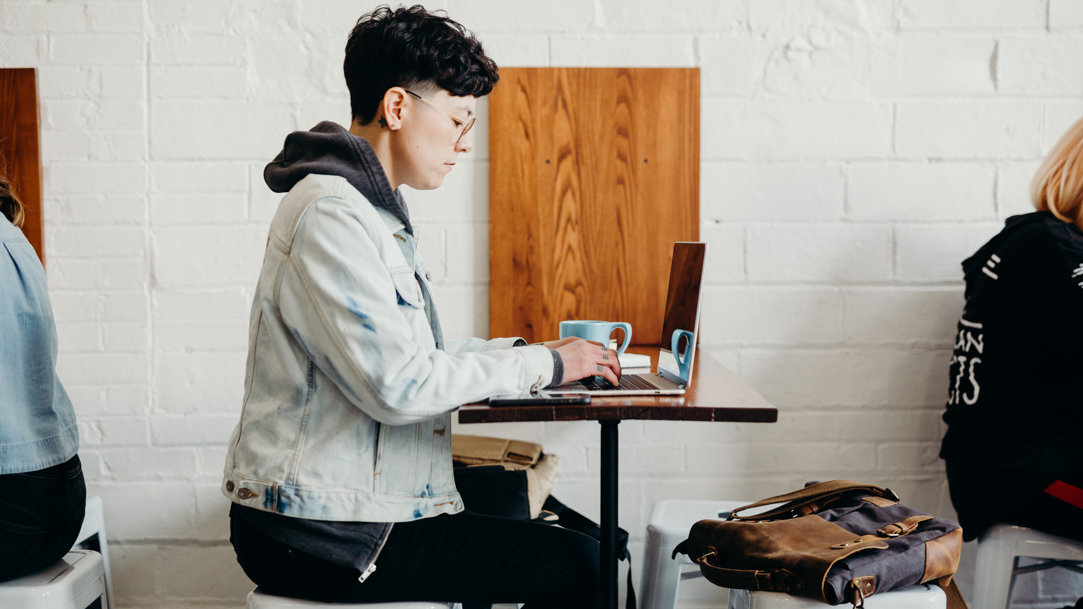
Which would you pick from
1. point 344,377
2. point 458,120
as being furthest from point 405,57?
point 344,377

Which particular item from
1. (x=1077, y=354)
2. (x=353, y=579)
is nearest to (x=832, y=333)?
(x=1077, y=354)

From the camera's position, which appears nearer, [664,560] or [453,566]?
[453,566]

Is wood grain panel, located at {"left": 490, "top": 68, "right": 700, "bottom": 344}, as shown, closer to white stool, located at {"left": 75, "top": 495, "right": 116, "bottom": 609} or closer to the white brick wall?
the white brick wall

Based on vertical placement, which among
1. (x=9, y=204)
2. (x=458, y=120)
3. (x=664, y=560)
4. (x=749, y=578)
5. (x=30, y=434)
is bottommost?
(x=664, y=560)

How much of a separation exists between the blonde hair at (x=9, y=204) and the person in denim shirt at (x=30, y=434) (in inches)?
2.6

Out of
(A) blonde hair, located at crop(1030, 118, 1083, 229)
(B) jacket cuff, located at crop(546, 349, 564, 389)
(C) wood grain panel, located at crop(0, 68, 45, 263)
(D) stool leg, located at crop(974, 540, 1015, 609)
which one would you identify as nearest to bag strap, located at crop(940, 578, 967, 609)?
(D) stool leg, located at crop(974, 540, 1015, 609)

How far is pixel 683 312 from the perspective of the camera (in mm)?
1466

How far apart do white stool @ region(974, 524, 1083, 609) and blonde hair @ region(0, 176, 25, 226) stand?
184cm

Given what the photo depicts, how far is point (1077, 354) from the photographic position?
1.58m

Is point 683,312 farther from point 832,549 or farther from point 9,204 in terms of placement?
point 9,204

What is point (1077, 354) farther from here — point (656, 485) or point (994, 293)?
point (656, 485)

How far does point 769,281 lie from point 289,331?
1.27 m

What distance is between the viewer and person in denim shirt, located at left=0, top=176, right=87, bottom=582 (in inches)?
50.0

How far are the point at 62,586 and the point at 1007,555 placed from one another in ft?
5.32
